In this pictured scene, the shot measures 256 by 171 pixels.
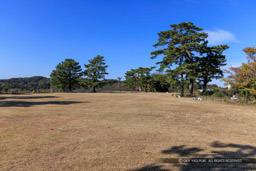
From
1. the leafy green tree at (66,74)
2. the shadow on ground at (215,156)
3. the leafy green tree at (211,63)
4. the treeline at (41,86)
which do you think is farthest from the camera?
Answer: the treeline at (41,86)

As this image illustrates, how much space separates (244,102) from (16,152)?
16.1m

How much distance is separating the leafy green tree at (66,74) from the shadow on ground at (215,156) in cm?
3209

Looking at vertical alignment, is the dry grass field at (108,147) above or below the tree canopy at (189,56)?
below

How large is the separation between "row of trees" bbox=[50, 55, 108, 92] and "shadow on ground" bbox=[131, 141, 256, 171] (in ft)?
100

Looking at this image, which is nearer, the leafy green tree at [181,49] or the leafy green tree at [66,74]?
the leafy green tree at [181,49]

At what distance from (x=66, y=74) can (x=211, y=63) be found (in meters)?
26.8

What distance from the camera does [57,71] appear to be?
3209 centimetres

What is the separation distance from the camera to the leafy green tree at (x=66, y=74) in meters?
32.1

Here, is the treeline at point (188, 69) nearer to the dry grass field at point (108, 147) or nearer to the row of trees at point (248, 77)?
the row of trees at point (248, 77)

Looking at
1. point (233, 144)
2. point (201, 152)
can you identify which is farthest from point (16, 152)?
point (233, 144)

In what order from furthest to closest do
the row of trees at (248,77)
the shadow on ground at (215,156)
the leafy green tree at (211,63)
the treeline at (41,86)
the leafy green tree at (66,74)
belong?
the treeline at (41,86) → the leafy green tree at (66,74) → the leafy green tree at (211,63) → the row of trees at (248,77) → the shadow on ground at (215,156)

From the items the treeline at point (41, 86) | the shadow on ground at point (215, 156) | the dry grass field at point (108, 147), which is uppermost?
the treeline at point (41, 86)

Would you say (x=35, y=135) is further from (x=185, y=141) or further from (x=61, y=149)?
(x=185, y=141)

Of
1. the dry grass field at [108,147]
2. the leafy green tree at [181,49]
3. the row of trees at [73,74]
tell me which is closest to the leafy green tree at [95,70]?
the row of trees at [73,74]
